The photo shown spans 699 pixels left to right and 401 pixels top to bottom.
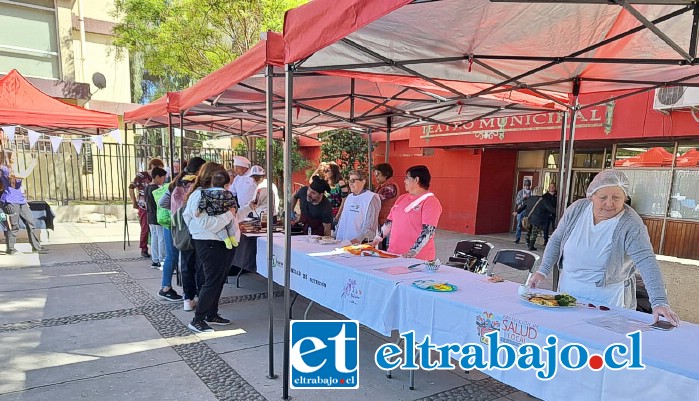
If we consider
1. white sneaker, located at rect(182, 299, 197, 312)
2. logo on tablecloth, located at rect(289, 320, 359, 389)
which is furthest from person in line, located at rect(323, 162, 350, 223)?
logo on tablecloth, located at rect(289, 320, 359, 389)

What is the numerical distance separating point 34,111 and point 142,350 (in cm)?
617

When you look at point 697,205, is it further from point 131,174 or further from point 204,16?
point 131,174

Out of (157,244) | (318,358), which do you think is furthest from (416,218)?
(157,244)

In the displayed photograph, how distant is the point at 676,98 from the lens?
670cm

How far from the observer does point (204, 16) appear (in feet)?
33.1

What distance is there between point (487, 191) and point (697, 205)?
4387 mm

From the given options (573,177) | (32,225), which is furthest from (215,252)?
(573,177)

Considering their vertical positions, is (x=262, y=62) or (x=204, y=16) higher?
(x=204, y=16)

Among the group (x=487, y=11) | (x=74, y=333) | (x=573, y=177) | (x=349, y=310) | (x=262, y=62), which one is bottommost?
(x=74, y=333)

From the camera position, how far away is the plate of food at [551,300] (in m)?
2.22

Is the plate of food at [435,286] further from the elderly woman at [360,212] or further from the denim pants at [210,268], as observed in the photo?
the denim pants at [210,268]

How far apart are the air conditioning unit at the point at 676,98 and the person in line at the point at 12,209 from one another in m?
11.1

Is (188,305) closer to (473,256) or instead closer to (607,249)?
(473,256)

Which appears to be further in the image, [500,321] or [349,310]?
[349,310]
